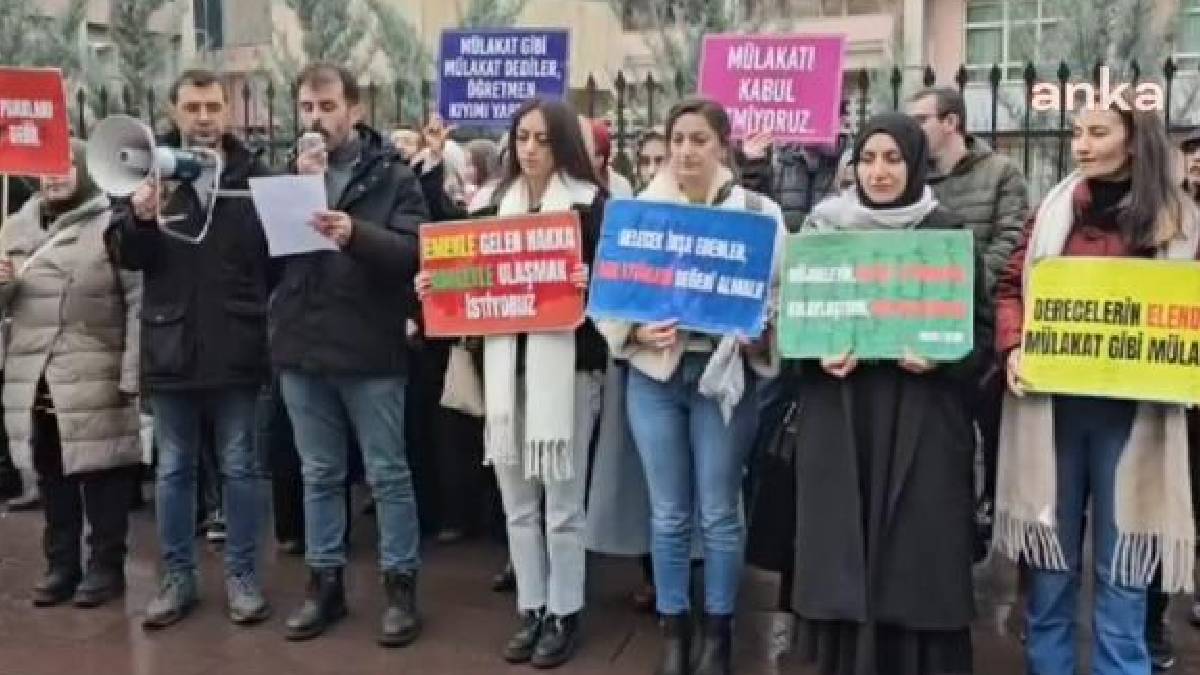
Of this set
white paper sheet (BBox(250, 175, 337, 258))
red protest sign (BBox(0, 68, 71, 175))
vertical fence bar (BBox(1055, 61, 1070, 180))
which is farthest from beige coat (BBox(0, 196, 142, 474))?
vertical fence bar (BBox(1055, 61, 1070, 180))

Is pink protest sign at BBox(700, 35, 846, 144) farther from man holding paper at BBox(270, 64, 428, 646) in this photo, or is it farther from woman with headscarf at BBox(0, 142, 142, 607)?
woman with headscarf at BBox(0, 142, 142, 607)

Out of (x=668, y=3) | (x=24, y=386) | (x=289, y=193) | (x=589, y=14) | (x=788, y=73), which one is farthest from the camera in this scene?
(x=589, y=14)

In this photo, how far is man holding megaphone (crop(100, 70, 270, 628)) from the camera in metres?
4.81

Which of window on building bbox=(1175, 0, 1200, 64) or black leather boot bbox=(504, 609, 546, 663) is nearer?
black leather boot bbox=(504, 609, 546, 663)

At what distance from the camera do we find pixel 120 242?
15.9ft

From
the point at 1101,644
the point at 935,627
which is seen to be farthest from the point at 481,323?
the point at 1101,644

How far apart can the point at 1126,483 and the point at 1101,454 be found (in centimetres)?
13

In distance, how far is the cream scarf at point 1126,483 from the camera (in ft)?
13.1

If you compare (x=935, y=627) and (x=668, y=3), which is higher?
(x=668, y=3)

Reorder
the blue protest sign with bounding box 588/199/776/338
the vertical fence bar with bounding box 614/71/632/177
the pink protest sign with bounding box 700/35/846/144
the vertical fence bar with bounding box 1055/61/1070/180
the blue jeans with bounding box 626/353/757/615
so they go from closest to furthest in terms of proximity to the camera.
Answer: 1. the blue protest sign with bounding box 588/199/776/338
2. the blue jeans with bounding box 626/353/757/615
3. the pink protest sign with bounding box 700/35/846/144
4. the vertical fence bar with bounding box 1055/61/1070/180
5. the vertical fence bar with bounding box 614/71/632/177

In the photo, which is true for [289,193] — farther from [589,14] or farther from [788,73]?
[589,14]

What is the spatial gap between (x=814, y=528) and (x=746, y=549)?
47 cm

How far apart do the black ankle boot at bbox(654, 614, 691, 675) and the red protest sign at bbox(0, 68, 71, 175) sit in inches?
118

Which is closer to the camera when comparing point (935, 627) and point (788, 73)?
point (935, 627)
